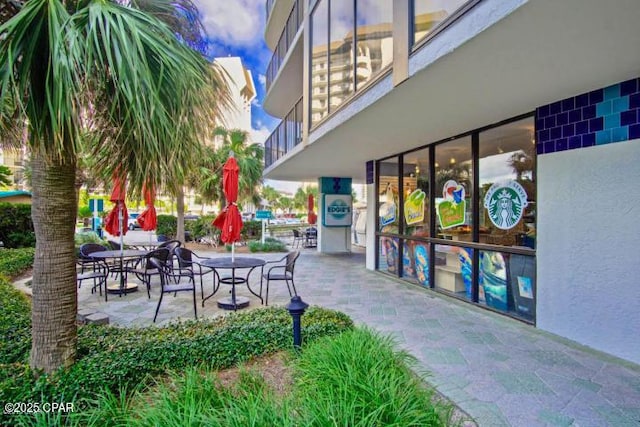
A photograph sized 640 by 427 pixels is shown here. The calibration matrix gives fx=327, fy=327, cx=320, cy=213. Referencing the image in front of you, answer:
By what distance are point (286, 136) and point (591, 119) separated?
7.23m

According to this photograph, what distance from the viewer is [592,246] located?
3730 millimetres

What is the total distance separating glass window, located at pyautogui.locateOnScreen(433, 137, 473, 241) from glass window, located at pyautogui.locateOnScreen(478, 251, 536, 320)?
59 centimetres

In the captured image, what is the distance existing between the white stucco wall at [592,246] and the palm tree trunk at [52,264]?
517cm

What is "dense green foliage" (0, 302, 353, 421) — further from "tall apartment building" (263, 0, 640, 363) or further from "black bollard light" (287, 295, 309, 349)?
"tall apartment building" (263, 0, 640, 363)

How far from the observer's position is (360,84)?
4781 millimetres

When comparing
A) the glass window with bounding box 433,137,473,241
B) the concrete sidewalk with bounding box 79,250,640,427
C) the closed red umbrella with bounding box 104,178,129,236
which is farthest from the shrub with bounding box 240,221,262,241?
the glass window with bounding box 433,137,473,241

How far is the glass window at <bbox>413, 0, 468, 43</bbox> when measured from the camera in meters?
2.87

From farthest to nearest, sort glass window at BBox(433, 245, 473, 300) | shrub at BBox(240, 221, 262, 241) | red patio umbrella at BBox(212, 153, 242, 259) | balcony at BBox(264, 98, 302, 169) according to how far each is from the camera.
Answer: shrub at BBox(240, 221, 262, 241), balcony at BBox(264, 98, 302, 169), glass window at BBox(433, 245, 473, 300), red patio umbrella at BBox(212, 153, 242, 259)

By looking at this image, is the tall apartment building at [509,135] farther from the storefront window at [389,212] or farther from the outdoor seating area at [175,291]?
the outdoor seating area at [175,291]

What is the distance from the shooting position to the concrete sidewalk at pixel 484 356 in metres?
2.62

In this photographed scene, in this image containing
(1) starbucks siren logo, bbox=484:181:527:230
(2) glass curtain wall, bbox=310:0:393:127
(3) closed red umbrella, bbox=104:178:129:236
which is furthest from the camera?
(3) closed red umbrella, bbox=104:178:129:236

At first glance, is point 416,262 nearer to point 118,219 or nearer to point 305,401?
point 305,401

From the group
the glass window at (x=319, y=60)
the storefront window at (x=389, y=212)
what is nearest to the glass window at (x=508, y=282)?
the storefront window at (x=389, y=212)

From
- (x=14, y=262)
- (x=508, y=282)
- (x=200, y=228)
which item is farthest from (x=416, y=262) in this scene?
(x=200, y=228)
